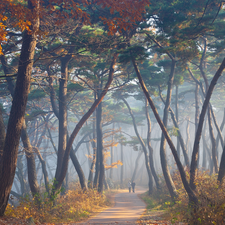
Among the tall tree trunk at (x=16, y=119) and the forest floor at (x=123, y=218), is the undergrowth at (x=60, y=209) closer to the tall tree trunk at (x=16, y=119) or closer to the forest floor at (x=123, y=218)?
the forest floor at (x=123, y=218)

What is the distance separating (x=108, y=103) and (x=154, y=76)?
1334 centimetres

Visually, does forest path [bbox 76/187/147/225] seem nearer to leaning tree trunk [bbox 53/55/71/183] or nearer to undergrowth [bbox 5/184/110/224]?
undergrowth [bbox 5/184/110/224]

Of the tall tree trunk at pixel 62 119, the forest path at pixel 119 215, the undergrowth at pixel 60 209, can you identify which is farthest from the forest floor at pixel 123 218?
the tall tree trunk at pixel 62 119

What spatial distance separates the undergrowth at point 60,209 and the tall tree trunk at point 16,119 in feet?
3.59

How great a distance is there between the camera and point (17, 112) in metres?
7.43

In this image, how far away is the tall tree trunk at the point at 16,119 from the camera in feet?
22.8

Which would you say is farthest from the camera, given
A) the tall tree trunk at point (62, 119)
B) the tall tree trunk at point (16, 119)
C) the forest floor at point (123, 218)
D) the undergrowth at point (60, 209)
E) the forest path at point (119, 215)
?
the tall tree trunk at point (62, 119)

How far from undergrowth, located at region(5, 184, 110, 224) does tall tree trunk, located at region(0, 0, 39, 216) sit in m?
1.10

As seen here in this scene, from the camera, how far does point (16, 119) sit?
24.2ft

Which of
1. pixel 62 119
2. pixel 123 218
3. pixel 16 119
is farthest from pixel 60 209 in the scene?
pixel 62 119

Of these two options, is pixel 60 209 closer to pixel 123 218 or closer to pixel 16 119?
pixel 123 218

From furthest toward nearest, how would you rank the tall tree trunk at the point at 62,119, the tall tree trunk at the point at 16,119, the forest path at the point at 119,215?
the tall tree trunk at the point at 62,119
the forest path at the point at 119,215
the tall tree trunk at the point at 16,119

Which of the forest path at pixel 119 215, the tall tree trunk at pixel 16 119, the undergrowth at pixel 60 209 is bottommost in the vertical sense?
the forest path at pixel 119 215

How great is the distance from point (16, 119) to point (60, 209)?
5481mm
